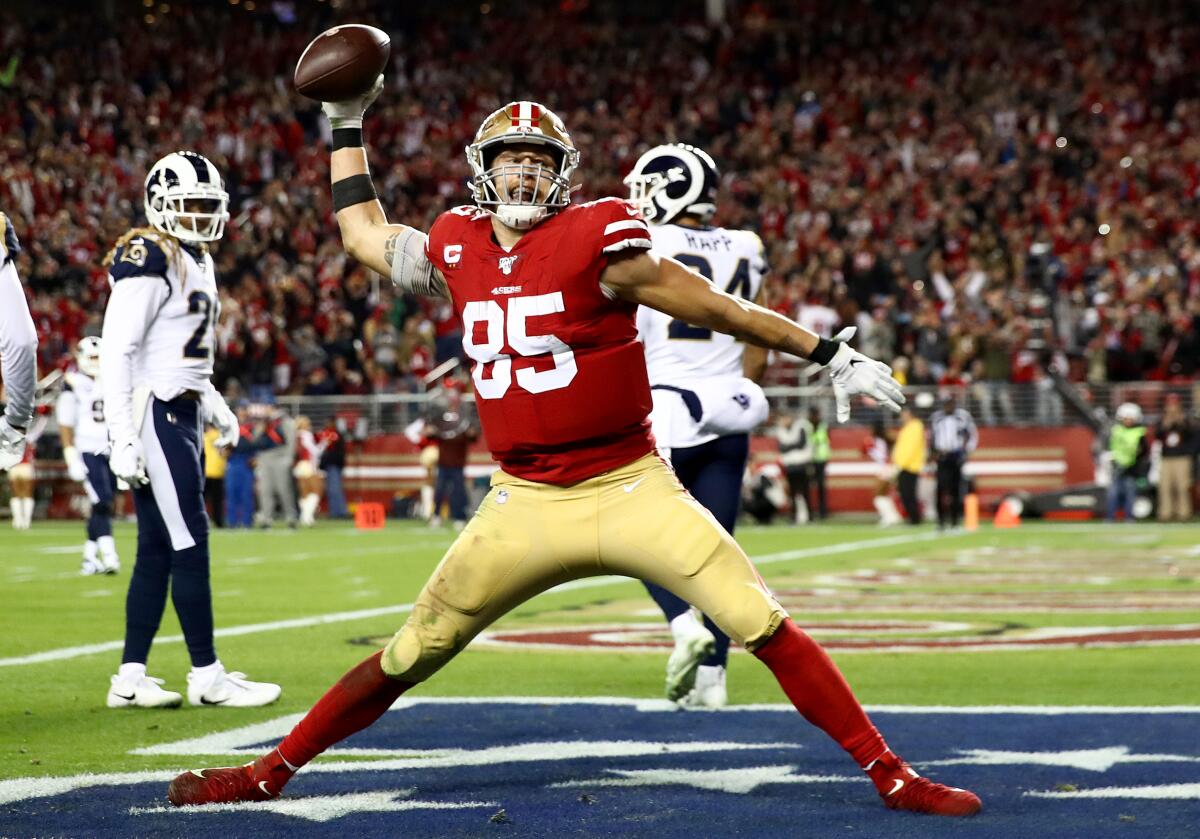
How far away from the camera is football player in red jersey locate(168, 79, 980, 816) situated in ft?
14.5

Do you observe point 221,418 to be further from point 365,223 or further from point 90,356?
point 90,356

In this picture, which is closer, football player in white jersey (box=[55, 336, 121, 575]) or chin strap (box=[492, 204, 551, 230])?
chin strap (box=[492, 204, 551, 230])

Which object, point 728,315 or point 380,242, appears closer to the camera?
point 728,315

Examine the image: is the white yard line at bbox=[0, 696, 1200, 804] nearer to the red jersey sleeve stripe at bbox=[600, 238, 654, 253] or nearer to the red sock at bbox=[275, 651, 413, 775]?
the red sock at bbox=[275, 651, 413, 775]

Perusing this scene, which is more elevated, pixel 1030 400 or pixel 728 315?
pixel 728 315

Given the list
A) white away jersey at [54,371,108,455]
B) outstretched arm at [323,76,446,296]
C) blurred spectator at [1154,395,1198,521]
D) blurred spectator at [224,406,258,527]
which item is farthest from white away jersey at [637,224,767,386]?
blurred spectator at [1154,395,1198,521]

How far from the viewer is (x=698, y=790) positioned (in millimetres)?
4832

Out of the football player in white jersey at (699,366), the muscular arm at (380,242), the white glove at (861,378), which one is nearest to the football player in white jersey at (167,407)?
the football player in white jersey at (699,366)

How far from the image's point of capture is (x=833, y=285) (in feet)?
85.6

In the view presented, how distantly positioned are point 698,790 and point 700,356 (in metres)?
2.35

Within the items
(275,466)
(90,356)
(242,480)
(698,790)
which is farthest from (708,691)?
(275,466)

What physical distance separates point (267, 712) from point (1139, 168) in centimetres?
2352

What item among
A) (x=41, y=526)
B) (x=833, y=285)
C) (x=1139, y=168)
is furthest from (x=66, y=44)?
(x=1139, y=168)

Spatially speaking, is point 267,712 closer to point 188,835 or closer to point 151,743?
point 151,743
